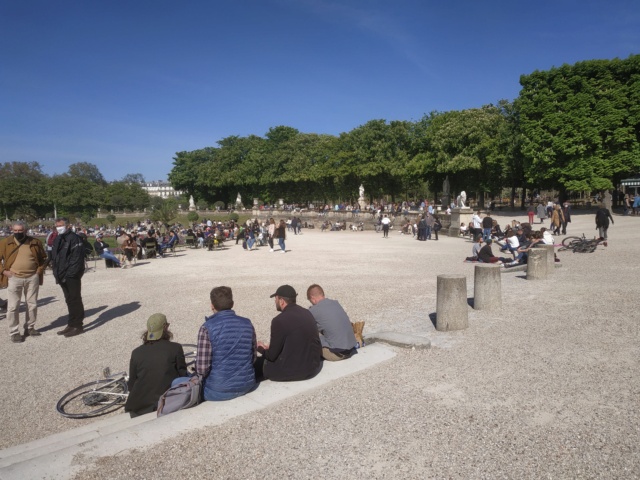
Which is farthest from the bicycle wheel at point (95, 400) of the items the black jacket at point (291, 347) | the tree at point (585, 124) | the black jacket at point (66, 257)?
the tree at point (585, 124)

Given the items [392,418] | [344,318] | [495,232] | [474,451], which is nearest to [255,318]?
[344,318]

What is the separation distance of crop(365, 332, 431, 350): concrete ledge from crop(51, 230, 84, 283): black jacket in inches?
208

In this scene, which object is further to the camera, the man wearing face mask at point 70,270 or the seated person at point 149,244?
the seated person at point 149,244

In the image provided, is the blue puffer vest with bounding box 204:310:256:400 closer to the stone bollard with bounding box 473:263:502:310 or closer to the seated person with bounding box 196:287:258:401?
the seated person with bounding box 196:287:258:401

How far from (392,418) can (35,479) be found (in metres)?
2.81

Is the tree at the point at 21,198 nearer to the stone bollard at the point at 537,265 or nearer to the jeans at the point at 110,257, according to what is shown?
the jeans at the point at 110,257

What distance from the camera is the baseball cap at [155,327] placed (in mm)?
4727

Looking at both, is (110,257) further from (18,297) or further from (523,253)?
(523,253)

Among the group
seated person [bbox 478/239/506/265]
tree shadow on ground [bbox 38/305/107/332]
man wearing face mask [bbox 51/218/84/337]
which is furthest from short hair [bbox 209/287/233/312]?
seated person [bbox 478/239/506/265]

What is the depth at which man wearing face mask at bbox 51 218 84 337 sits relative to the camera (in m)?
8.34

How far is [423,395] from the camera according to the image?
4895mm

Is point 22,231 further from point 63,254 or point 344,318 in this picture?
point 344,318

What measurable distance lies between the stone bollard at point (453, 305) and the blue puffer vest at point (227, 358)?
3883 millimetres

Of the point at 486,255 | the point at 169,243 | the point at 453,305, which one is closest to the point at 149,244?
the point at 169,243
